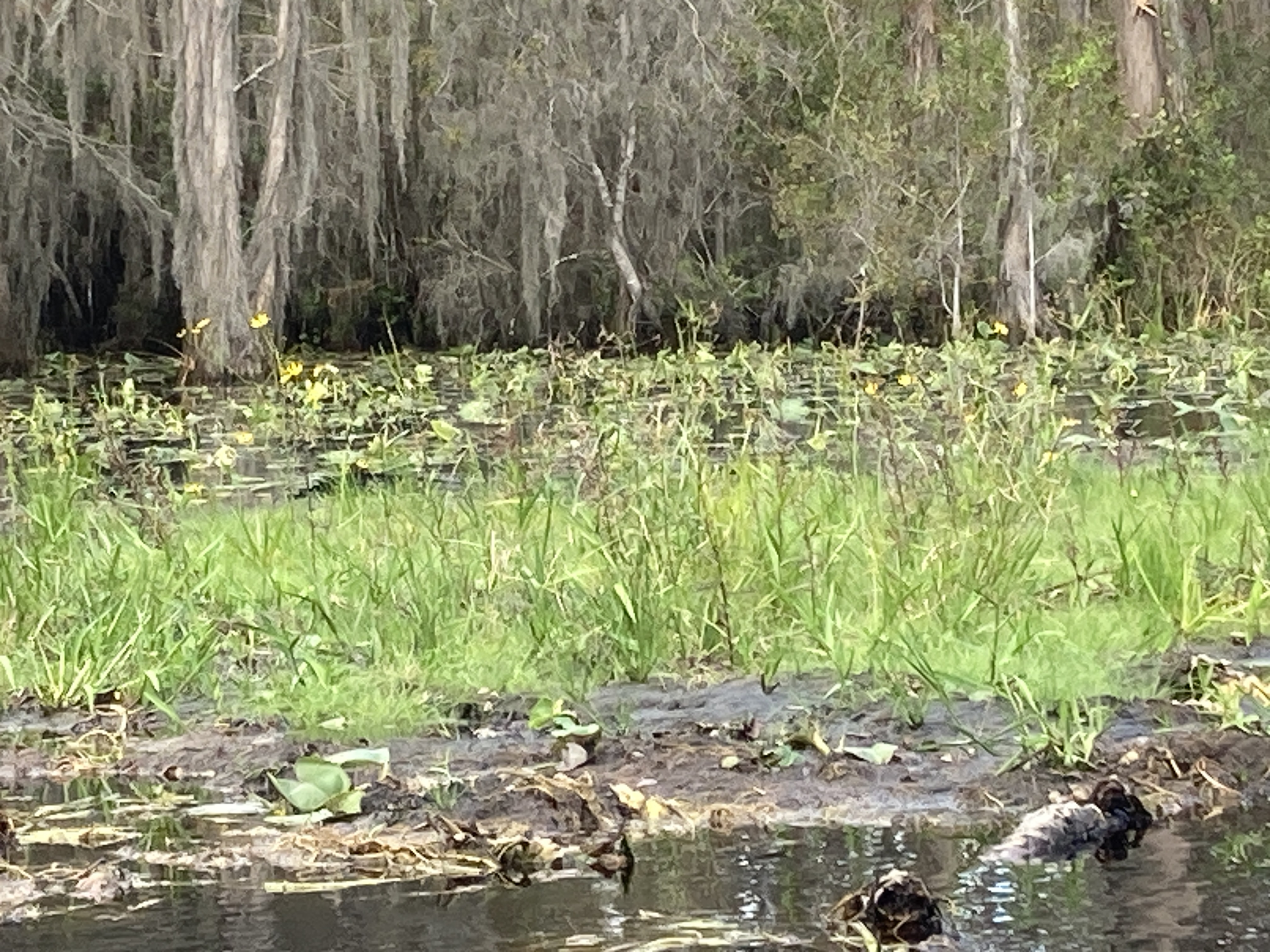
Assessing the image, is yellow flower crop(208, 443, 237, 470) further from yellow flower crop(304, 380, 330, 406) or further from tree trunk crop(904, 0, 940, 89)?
tree trunk crop(904, 0, 940, 89)

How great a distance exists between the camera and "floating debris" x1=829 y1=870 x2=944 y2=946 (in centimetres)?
279

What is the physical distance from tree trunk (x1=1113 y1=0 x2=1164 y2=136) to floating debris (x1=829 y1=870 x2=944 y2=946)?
21897 mm

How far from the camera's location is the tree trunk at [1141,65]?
2361cm

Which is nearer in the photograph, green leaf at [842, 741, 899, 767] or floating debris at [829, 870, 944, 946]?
floating debris at [829, 870, 944, 946]

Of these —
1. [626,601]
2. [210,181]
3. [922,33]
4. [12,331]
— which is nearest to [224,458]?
[626,601]

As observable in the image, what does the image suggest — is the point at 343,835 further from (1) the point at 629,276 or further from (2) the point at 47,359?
(1) the point at 629,276

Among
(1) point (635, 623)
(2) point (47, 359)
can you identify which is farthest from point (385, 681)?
(2) point (47, 359)

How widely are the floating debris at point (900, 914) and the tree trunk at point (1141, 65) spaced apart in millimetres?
21897

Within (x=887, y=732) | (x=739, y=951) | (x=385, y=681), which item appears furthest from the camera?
(x=385, y=681)

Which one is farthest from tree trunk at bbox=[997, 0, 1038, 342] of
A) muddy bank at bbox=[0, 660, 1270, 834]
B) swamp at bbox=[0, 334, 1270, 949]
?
muddy bank at bbox=[0, 660, 1270, 834]

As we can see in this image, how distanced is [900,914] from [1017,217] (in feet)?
62.9

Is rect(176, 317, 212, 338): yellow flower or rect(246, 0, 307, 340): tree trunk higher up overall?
rect(246, 0, 307, 340): tree trunk

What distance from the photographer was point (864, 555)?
5.55 meters

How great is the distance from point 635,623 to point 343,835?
140 centimetres
